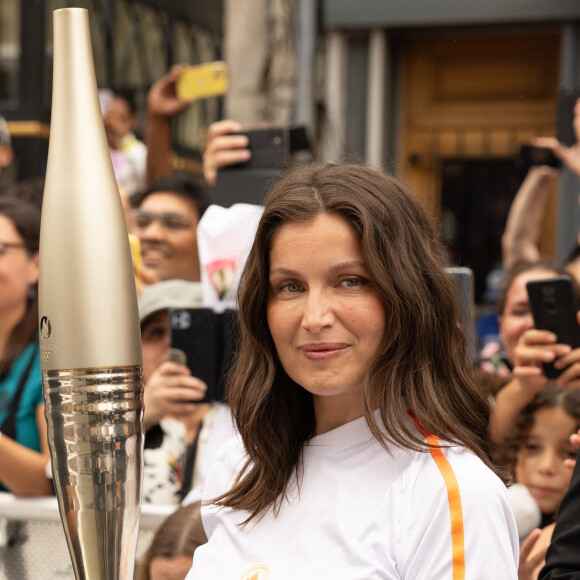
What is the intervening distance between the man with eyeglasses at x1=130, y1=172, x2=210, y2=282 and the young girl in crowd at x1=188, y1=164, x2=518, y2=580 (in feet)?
4.95

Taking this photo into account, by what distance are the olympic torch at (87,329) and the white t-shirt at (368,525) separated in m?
0.34

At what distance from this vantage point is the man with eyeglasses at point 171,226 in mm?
2908

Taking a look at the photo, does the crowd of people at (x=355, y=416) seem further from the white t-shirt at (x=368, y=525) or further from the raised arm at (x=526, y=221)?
the raised arm at (x=526, y=221)

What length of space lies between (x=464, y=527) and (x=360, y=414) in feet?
0.81

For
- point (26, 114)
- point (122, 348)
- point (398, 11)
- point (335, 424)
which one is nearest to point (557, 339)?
point (335, 424)

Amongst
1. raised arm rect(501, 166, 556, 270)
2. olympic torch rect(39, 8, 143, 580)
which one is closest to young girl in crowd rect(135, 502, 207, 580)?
olympic torch rect(39, 8, 143, 580)

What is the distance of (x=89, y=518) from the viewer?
35.0 inches

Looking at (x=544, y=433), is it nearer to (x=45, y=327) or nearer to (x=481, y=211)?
(x=45, y=327)

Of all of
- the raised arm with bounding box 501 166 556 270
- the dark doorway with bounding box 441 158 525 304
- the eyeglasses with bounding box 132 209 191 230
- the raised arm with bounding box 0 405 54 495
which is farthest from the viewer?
the dark doorway with bounding box 441 158 525 304

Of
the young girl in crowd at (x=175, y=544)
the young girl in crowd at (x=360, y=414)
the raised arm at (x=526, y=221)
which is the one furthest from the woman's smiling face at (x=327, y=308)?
the raised arm at (x=526, y=221)

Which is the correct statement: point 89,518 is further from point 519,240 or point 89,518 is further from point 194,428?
point 519,240

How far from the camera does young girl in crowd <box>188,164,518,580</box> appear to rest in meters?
1.16

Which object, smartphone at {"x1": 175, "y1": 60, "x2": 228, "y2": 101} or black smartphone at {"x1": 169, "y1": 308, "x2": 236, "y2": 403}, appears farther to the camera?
smartphone at {"x1": 175, "y1": 60, "x2": 228, "y2": 101}

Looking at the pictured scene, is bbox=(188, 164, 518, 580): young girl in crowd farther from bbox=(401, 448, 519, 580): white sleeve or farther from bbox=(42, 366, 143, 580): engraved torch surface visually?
bbox=(42, 366, 143, 580): engraved torch surface
